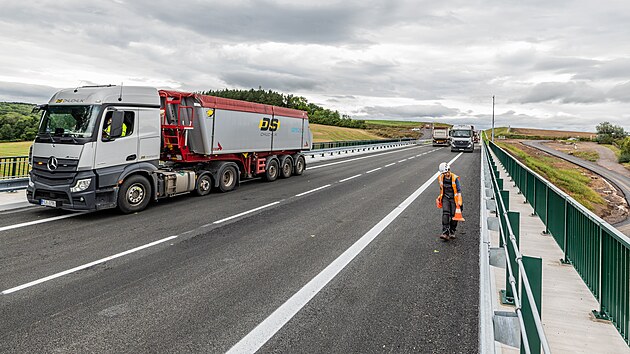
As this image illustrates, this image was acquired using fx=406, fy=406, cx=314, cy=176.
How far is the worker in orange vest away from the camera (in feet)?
27.2

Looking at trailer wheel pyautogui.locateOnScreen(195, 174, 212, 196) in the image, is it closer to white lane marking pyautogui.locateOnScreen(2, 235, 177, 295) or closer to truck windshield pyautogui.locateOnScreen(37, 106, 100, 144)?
truck windshield pyautogui.locateOnScreen(37, 106, 100, 144)

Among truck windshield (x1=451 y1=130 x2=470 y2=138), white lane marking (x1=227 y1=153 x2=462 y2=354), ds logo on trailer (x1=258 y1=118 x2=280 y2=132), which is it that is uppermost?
truck windshield (x1=451 y1=130 x2=470 y2=138)

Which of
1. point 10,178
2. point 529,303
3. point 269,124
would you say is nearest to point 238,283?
point 529,303

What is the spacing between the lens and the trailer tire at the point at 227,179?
14418 mm

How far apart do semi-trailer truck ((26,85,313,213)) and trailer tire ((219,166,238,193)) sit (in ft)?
0.12

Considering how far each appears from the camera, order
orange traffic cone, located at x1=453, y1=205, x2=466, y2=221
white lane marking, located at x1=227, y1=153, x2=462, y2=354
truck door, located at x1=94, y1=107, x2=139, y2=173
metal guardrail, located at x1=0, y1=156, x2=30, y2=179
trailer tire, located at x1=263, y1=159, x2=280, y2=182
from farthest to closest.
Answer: trailer tire, located at x1=263, y1=159, x2=280, y2=182, metal guardrail, located at x1=0, y1=156, x2=30, y2=179, truck door, located at x1=94, y1=107, x2=139, y2=173, orange traffic cone, located at x1=453, y1=205, x2=466, y2=221, white lane marking, located at x1=227, y1=153, x2=462, y2=354

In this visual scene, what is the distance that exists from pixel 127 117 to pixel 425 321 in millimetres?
9352

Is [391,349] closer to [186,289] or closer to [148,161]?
[186,289]

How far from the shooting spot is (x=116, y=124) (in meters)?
10.4

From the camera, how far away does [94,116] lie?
33.1 feet

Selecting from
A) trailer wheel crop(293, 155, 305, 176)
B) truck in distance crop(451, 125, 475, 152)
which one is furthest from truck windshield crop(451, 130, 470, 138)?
trailer wheel crop(293, 155, 305, 176)

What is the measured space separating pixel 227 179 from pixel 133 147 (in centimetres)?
445

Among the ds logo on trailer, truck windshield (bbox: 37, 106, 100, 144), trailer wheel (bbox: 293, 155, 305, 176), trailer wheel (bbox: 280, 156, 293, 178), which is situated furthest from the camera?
trailer wheel (bbox: 293, 155, 305, 176)

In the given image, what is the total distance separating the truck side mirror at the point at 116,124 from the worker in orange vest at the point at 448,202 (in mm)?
7967
